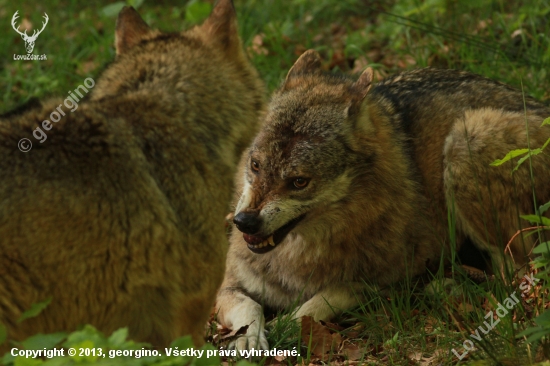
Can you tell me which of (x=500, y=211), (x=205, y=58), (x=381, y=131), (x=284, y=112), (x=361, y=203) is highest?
(x=205, y=58)

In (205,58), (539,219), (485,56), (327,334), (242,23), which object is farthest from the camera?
(242,23)

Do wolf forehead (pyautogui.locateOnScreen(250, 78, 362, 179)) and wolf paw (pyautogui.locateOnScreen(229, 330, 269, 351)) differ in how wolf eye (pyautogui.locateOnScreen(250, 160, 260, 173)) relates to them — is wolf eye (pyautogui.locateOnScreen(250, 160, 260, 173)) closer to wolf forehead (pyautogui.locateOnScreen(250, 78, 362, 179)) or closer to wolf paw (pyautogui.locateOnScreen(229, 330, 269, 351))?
wolf forehead (pyautogui.locateOnScreen(250, 78, 362, 179))

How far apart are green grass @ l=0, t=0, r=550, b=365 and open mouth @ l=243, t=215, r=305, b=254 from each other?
21.9 inches

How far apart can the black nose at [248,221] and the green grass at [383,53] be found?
75 cm

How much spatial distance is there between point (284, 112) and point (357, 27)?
4475 mm

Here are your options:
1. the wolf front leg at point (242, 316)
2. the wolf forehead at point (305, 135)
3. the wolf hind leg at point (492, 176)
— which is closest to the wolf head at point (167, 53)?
the wolf forehead at point (305, 135)

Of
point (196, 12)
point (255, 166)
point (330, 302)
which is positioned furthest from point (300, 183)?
point (196, 12)

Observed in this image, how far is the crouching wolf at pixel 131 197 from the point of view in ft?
10.6

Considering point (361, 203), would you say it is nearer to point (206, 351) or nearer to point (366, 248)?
point (366, 248)

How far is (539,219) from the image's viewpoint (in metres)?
3.45

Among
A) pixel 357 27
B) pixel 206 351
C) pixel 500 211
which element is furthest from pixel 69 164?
pixel 357 27

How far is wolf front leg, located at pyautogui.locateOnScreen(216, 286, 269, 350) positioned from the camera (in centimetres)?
473

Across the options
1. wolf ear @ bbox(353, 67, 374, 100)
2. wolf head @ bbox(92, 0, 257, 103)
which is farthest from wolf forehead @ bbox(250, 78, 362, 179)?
wolf head @ bbox(92, 0, 257, 103)

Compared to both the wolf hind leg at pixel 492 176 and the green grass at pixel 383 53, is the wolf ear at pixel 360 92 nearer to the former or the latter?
the wolf hind leg at pixel 492 176
